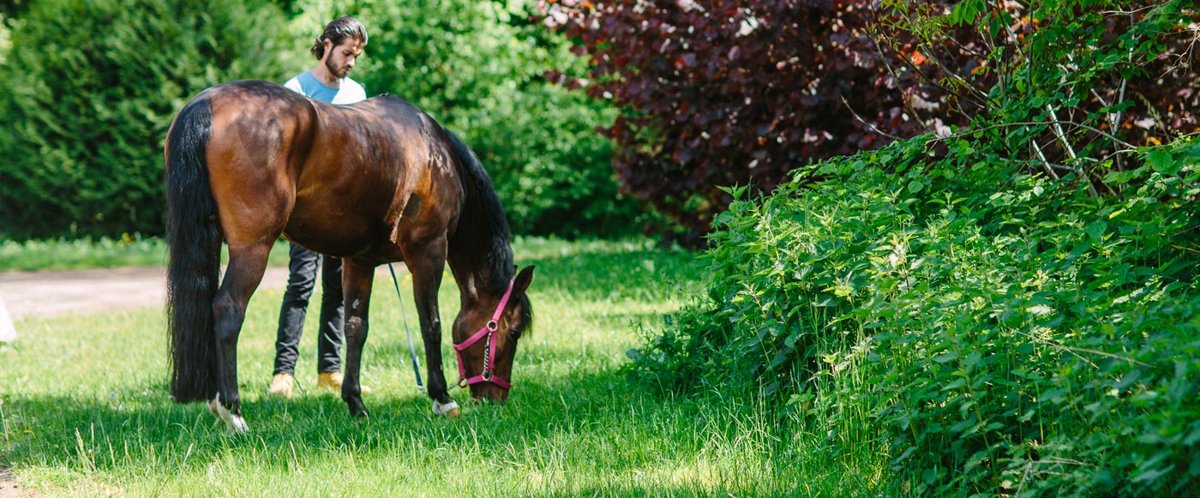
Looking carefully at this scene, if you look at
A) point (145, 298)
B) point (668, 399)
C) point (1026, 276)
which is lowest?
point (145, 298)

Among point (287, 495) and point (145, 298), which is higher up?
point (287, 495)

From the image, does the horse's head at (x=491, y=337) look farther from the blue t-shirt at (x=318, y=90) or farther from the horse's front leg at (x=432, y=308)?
the blue t-shirt at (x=318, y=90)

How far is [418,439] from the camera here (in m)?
4.75

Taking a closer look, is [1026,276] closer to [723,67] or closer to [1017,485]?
[1017,485]

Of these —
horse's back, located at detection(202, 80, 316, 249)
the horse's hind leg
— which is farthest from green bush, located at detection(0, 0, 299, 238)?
the horse's hind leg

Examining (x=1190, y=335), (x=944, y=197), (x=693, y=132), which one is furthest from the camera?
(x=693, y=132)

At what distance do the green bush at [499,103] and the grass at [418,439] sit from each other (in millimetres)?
10474

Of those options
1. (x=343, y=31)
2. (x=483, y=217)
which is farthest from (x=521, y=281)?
(x=343, y=31)

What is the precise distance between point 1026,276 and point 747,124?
585 centimetres

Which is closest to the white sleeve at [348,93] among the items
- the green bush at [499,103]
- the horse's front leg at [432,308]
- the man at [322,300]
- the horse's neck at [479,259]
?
the man at [322,300]

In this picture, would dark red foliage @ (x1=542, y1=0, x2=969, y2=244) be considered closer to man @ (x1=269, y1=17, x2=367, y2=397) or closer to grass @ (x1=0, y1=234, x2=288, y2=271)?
man @ (x1=269, y1=17, x2=367, y2=397)

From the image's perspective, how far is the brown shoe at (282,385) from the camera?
629 centimetres

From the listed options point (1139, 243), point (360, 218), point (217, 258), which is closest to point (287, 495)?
point (217, 258)

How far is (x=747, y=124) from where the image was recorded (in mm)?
9703
